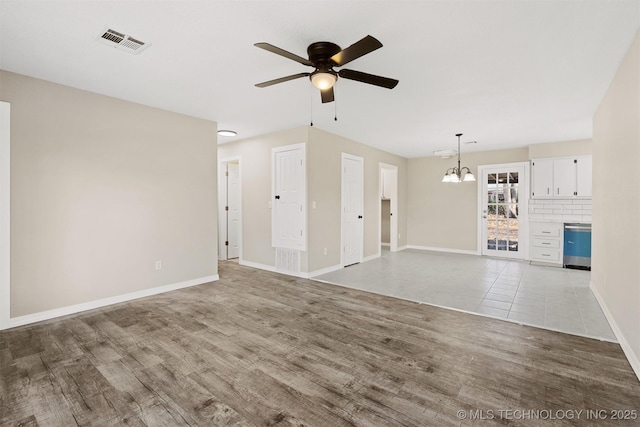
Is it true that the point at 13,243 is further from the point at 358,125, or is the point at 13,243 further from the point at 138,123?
the point at 358,125

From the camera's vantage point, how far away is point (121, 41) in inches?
94.4

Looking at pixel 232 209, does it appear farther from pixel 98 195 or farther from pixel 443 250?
pixel 443 250

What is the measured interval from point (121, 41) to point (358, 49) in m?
1.94

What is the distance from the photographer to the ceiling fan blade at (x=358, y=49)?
1.86m

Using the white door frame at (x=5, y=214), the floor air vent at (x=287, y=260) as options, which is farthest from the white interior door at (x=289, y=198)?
the white door frame at (x=5, y=214)

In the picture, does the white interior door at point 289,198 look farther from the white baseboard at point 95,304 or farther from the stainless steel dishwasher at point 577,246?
the stainless steel dishwasher at point 577,246

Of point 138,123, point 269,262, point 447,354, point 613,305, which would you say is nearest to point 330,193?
point 269,262

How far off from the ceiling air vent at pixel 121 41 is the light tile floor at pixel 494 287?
3748mm

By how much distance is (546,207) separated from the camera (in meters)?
6.20

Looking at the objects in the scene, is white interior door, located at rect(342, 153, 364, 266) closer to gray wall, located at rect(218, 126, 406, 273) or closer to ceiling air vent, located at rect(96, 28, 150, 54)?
gray wall, located at rect(218, 126, 406, 273)

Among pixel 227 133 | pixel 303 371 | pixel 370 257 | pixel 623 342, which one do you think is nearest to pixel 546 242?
pixel 370 257

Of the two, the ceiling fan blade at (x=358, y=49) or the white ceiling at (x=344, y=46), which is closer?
the ceiling fan blade at (x=358, y=49)

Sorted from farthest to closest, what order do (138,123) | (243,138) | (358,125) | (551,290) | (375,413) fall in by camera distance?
(243,138) → (358,125) → (551,290) → (138,123) → (375,413)

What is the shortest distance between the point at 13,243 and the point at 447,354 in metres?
4.26
